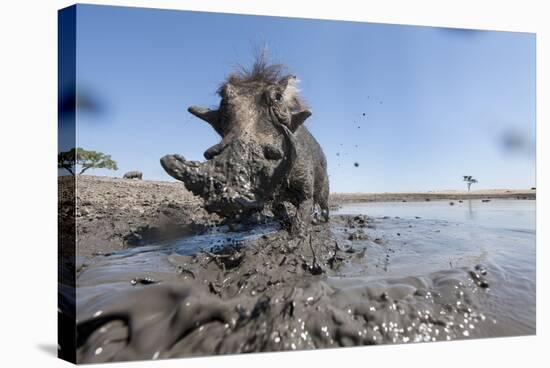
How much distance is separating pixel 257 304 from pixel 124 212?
4.90m

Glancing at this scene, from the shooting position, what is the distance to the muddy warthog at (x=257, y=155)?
525 centimetres

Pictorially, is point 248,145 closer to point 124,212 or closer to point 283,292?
point 283,292

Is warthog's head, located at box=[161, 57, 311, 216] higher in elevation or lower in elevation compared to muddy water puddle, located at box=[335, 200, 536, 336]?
higher

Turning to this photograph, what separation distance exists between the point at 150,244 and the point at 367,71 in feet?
13.6

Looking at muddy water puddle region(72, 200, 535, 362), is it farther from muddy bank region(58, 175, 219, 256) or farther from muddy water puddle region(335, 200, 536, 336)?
muddy bank region(58, 175, 219, 256)

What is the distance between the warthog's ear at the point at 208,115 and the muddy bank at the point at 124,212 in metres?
1.62

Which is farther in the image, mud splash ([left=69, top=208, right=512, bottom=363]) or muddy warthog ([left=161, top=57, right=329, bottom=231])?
muddy warthog ([left=161, top=57, right=329, bottom=231])

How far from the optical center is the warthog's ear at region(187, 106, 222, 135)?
22.4 feet

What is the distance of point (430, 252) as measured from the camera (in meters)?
6.75

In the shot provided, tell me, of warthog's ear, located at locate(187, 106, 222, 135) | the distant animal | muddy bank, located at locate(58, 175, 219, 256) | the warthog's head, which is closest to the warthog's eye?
the warthog's head

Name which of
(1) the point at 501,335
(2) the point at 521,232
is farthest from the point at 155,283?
(2) the point at 521,232

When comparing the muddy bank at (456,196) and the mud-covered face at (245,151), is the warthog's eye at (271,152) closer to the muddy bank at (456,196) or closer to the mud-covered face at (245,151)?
the mud-covered face at (245,151)

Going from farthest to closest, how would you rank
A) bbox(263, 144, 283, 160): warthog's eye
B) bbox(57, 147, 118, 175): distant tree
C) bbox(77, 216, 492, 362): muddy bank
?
bbox(263, 144, 283, 160): warthog's eye → bbox(57, 147, 118, 175): distant tree → bbox(77, 216, 492, 362): muddy bank

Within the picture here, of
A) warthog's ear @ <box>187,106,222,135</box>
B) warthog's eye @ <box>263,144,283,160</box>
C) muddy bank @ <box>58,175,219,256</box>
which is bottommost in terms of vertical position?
muddy bank @ <box>58,175,219,256</box>
